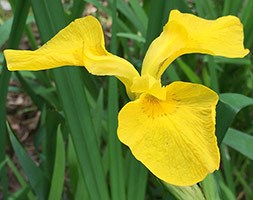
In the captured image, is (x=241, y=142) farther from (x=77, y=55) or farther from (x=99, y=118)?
(x=77, y=55)

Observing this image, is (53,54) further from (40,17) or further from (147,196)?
(147,196)

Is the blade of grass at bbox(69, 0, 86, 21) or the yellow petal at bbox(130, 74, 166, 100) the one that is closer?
the yellow petal at bbox(130, 74, 166, 100)

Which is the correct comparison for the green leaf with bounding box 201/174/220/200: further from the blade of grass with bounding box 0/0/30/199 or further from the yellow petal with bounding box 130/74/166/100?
the blade of grass with bounding box 0/0/30/199

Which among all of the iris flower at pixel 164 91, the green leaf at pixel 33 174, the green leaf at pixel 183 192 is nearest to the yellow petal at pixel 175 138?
the iris flower at pixel 164 91

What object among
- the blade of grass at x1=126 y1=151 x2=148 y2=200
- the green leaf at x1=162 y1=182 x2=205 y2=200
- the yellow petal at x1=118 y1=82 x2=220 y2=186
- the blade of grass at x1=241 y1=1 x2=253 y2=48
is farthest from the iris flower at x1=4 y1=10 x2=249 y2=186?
the blade of grass at x1=241 y1=1 x2=253 y2=48

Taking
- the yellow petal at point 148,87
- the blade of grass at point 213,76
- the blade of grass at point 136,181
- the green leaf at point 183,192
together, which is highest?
the yellow petal at point 148,87

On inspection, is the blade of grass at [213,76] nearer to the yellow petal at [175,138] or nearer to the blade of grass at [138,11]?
the blade of grass at [138,11]
